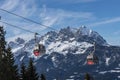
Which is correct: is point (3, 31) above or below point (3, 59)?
above

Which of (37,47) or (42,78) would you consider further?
(42,78)

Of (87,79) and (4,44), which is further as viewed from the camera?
(87,79)

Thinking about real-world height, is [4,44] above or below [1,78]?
above

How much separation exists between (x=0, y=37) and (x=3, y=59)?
11.9 ft

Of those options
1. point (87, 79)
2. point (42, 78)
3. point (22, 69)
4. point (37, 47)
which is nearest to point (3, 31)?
point (37, 47)

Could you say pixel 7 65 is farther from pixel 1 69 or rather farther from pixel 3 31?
Answer: pixel 3 31

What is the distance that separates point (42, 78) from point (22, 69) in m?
14.0

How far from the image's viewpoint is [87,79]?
112 meters

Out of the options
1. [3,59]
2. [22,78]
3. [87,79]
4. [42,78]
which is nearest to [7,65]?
[3,59]

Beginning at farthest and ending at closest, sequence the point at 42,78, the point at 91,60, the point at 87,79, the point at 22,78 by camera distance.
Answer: the point at 87,79
the point at 42,78
the point at 22,78
the point at 91,60

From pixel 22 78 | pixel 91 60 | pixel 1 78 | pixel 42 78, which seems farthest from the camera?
pixel 42 78

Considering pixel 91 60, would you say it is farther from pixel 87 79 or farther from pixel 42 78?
pixel 87 79

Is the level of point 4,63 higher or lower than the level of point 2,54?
lower

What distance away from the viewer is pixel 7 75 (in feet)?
183
